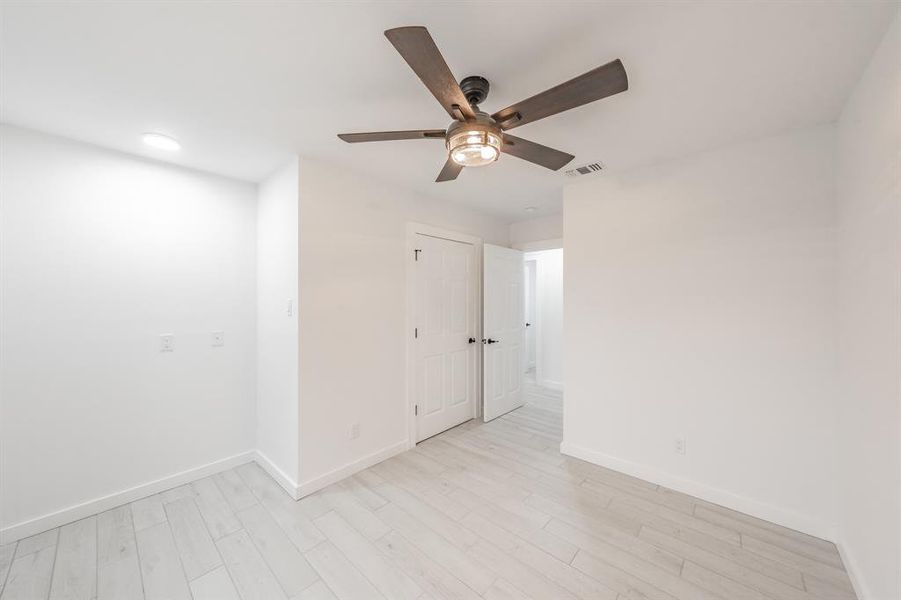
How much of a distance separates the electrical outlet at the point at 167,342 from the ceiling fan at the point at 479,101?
7.23ft

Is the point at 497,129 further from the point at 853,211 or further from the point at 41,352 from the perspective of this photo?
the point at 41,352

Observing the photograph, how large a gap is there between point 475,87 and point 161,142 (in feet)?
6.98

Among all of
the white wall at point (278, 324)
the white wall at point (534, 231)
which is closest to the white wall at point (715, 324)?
the white wall at point (534, 231)

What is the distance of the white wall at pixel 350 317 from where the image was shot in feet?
7.82

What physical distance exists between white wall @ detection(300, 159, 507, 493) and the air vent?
1385 mm

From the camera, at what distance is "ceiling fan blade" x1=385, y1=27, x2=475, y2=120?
0.92 meters

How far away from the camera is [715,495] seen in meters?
2.23

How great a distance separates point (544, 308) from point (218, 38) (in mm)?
4966

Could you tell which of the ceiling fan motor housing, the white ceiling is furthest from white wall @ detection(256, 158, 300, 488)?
the ceiling fan motor housing

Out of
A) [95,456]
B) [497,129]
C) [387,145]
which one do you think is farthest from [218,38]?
[95,456]

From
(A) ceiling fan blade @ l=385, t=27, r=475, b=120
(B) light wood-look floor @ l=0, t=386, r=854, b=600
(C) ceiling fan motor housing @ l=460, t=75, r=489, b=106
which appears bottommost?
(B) light wood-look floor @ l=0, t=386, r=854, b=600

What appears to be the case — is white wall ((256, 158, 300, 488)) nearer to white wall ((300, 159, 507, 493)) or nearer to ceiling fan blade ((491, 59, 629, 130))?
white wall ((300, 159, 507, 493))

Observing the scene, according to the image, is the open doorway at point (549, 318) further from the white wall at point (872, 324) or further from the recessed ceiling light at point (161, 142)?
the recessed ceiling light at point (161, 142)

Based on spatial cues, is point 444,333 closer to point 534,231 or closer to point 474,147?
point 534,231
